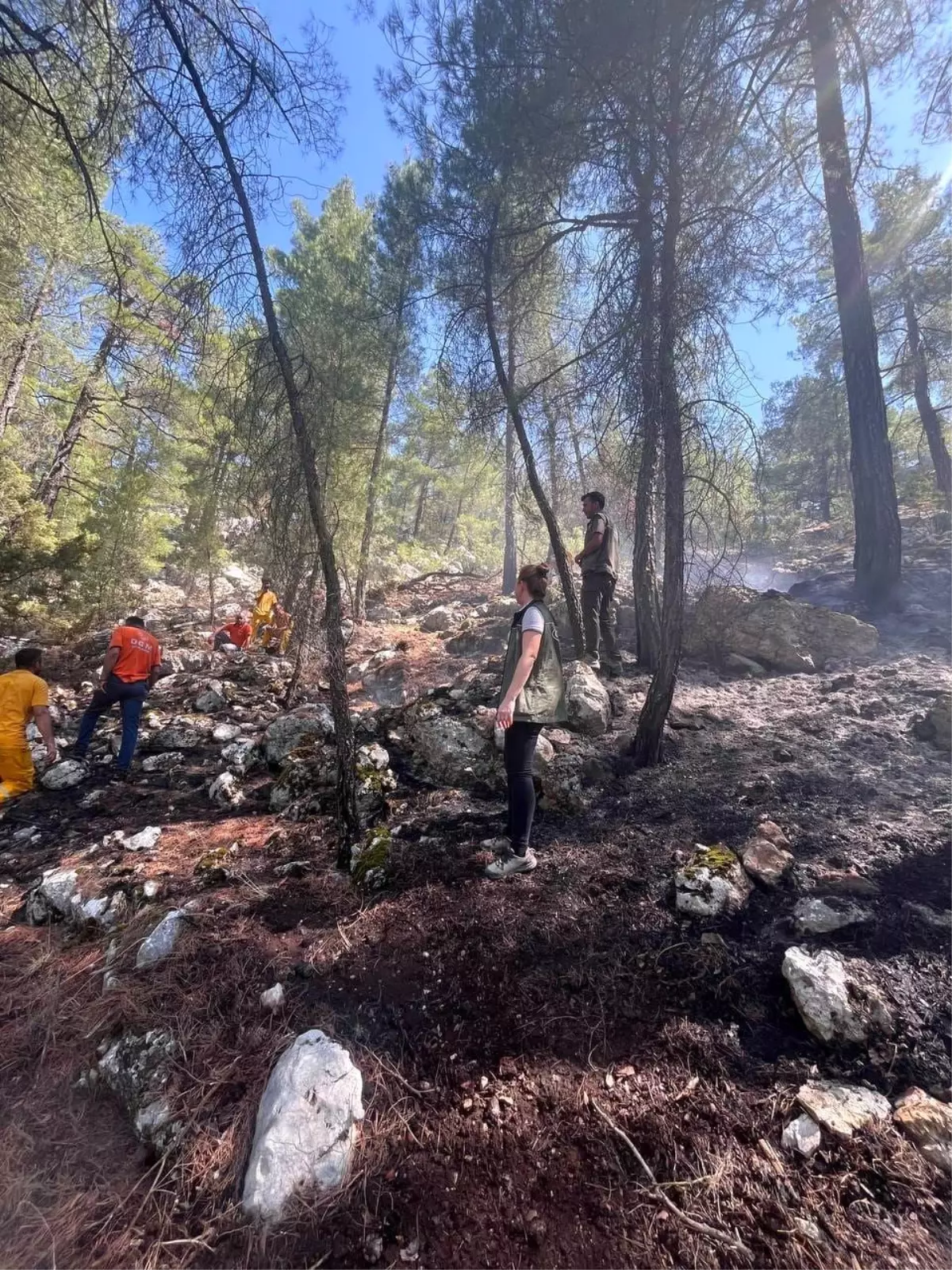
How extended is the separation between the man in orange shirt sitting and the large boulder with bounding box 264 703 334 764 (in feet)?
4.88

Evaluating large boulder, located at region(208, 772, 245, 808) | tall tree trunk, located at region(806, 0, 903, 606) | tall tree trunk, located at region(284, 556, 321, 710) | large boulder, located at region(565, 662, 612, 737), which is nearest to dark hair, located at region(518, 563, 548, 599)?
large boulder, located at region(565, 662, 612, 737)

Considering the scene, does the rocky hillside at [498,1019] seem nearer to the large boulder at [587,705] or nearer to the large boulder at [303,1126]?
the large boulder at [303,1126]

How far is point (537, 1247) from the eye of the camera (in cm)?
142

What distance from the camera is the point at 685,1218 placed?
1427mm

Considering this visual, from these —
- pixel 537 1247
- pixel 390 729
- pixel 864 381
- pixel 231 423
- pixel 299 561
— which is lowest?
pixel 537 1247

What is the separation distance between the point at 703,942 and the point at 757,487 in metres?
3.73

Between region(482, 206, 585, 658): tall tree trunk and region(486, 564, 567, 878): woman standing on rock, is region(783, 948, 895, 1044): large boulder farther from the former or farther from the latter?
region(482, 206, 585, 658): tall tree trunk

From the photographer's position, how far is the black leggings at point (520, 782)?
3100 mm

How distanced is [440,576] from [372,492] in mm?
5900

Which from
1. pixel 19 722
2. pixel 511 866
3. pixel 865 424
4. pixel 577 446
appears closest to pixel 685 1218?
pixel 511 866

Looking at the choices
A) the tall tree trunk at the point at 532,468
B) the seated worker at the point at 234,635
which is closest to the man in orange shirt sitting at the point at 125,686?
the seated worker at the point at 234,635

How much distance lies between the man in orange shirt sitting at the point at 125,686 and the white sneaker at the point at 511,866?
4389 mm

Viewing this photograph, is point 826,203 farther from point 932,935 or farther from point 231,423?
point 932,935

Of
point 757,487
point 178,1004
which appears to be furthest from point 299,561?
point 757,487
